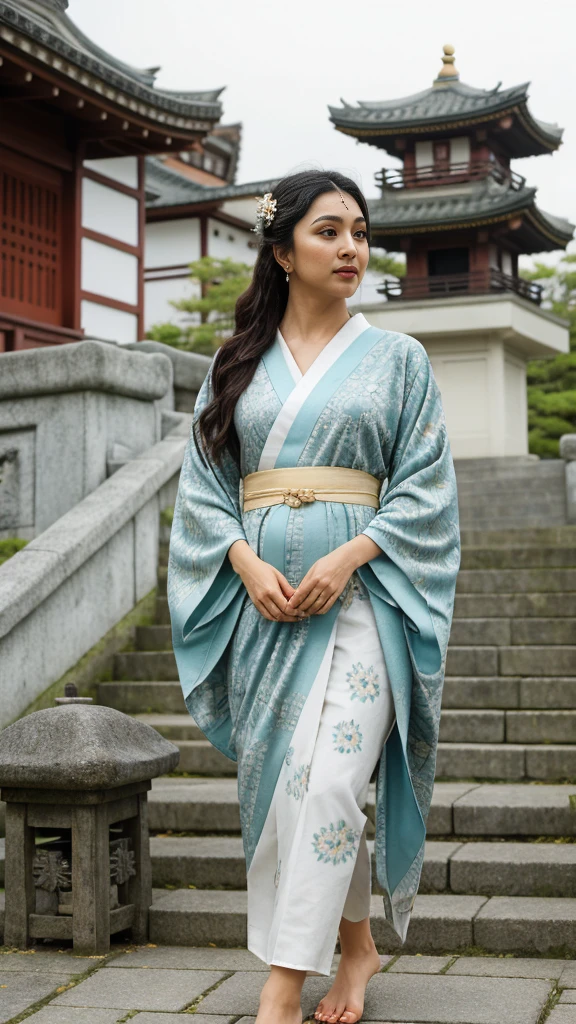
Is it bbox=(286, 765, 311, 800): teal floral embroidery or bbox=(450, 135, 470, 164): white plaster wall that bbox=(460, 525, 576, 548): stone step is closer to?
bbox=(286, 765, 311, 800): teal floral embroidery

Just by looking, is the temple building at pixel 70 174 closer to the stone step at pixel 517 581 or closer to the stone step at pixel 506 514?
the stone step at pixel 506 514

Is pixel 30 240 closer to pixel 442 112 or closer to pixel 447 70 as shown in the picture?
pixel 442 112

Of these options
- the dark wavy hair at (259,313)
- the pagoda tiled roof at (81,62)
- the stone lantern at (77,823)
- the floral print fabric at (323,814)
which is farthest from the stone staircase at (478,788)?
the pagoda tiled roof at (81,62)

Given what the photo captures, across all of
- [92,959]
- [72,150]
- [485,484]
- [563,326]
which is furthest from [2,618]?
[563,326]

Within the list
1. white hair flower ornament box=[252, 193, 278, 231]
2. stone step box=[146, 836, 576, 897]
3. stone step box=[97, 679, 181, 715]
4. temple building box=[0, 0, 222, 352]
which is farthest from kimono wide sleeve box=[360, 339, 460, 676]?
temple building box=[0, 0, 222, 352]

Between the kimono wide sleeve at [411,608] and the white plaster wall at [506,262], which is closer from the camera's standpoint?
the kimono wide sleeve at [411,608]

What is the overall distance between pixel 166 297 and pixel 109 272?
40.6 feet

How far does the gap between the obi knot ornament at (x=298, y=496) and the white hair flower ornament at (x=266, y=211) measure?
731 millimetres

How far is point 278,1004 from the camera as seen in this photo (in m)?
2.74

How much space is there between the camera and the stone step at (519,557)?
7254mm

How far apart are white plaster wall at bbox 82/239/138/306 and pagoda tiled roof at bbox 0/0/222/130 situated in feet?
5.00

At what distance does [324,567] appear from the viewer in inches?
114

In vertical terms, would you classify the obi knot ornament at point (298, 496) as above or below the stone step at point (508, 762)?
above

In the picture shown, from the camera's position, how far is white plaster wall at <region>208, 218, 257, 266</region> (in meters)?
26.2
